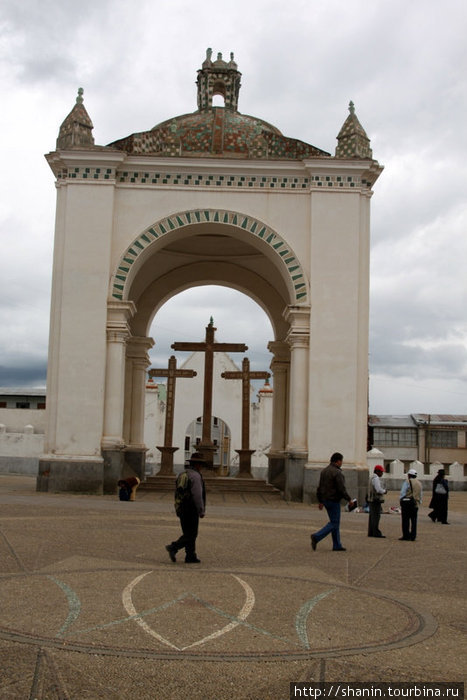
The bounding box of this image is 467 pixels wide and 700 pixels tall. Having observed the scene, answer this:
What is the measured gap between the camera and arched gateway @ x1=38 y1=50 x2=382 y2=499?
16.0 meters

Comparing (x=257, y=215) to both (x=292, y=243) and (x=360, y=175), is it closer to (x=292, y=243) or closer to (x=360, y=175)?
(x=292, y=243)

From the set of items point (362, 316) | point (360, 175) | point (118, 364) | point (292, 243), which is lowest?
point (118, 364)

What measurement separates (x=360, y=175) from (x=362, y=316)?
2.96 m

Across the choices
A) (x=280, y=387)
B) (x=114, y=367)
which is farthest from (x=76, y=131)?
(x=280, y=387)

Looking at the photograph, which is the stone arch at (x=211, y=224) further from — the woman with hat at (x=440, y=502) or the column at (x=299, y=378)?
the woman with hat at (x=440, y=502)

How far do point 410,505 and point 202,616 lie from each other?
5534 millimetres

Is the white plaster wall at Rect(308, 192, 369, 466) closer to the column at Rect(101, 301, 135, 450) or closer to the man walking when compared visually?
the column at Rect(101, 301, 135, 450)

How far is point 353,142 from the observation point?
55.3 feet

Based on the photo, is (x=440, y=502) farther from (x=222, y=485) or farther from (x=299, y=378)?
(x=222, y=485)

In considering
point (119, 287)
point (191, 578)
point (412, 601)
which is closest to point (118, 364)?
point (119, 287)

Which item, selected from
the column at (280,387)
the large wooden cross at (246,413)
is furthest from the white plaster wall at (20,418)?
the column at (280,387)

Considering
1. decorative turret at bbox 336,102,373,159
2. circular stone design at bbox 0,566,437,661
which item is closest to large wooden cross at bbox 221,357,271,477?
decorative turret at bbox 336,102,373,159

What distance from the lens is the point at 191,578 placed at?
6.77 m

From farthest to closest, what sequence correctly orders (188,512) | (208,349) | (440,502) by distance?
1. (208,349)
2. (440,502)
3. (188,512)
